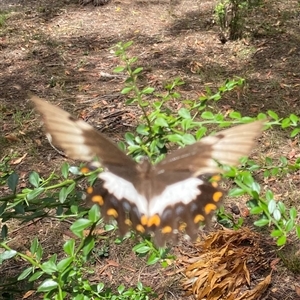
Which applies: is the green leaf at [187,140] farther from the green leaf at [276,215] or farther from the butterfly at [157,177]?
the green leaf at [276,215]

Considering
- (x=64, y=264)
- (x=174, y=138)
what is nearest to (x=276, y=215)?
(x=174, y=138)

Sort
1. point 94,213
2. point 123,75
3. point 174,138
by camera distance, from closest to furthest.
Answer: point 94,213 → point 174,138 → point 123,75

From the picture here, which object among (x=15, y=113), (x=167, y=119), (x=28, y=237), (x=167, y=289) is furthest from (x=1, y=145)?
(x=167, y=119)

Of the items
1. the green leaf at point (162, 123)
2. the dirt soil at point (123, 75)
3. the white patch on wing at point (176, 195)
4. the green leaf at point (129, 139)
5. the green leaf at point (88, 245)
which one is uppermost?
the green leaf at point (162, 123)

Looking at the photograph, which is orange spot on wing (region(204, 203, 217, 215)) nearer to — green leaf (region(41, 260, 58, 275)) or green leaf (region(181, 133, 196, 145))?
green leaf (region(181, 133, 196, 145))

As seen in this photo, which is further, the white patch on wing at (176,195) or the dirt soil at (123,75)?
the dirt soil at (123,75)

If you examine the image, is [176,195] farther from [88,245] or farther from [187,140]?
[88,245]

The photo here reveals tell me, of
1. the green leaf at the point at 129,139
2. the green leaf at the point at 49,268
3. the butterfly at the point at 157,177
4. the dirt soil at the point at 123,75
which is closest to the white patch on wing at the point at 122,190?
the butterfly at the point at 157,177
